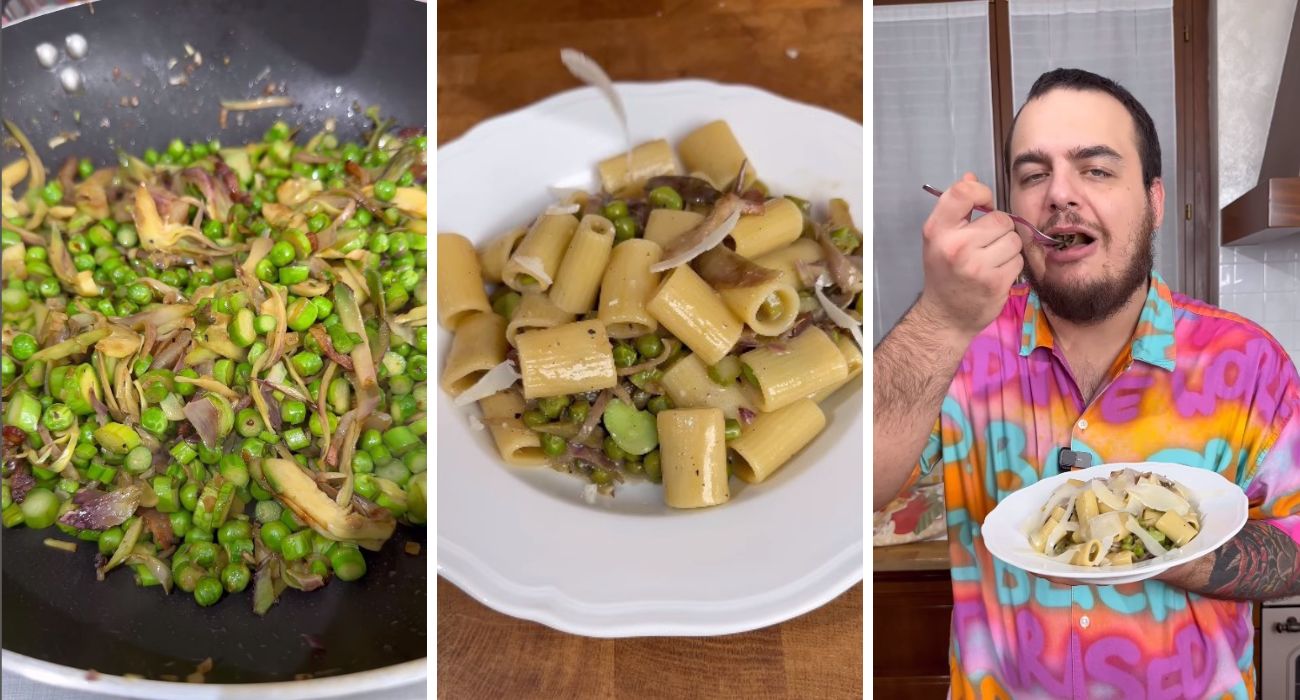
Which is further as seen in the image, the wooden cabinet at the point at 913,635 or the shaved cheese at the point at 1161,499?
the wooden cabinet at the point at 913,635

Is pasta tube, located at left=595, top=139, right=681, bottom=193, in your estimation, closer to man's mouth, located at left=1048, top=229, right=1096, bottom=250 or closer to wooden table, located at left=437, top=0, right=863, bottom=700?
wooden table, located at left=437, top=0, right=863, bottom=700

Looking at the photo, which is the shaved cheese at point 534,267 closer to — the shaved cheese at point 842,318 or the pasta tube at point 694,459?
the pasta tube at point 694,459

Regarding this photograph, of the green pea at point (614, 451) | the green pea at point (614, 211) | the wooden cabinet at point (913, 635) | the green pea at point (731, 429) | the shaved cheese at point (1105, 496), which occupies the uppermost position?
the green pea at point (614, 211)

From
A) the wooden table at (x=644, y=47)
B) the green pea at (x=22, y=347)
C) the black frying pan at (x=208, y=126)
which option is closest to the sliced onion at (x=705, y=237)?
the wooden table at (x=644, y=47)

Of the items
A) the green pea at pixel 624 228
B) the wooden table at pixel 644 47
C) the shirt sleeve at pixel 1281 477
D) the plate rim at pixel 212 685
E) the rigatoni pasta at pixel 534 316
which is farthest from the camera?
the wooden table at pixel 644 47

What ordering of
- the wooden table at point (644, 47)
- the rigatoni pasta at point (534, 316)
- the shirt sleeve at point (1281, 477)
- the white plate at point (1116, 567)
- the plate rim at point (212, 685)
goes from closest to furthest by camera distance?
1. the plate rim at point (212, 685)
2. the white plate at point (1116, 567)
3. the shirt sleeve at point (1281, 477)
4. the rigatoni pasta at point (534, 316)
5. the wooden table at point (644, 47)

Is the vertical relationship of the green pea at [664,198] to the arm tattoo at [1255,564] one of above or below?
above

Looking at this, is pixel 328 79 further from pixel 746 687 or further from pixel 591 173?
pixel 746 687

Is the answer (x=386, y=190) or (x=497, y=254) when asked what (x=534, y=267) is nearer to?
(x=497, y=254)
